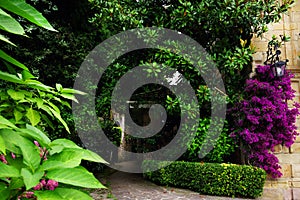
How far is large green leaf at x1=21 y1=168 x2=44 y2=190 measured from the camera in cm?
61

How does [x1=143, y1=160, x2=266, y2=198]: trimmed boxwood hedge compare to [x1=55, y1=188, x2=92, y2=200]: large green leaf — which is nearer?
[x1=55, y1=188, x2=92, y2=200]: large green leaf

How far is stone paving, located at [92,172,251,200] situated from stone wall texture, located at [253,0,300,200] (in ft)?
3.90

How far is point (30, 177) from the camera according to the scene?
0.64 meters

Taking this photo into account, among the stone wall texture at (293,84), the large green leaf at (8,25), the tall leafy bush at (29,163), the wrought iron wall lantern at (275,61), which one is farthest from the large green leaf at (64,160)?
the stone wall texture at (293,84)

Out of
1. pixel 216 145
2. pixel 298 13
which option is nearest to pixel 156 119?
pixel 216 145

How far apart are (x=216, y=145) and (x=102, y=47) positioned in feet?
11.5

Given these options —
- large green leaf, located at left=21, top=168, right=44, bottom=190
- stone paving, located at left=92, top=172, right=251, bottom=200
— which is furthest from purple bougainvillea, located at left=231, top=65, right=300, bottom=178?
large green leaf, located at left=21, top=168, right=44, bottom=190

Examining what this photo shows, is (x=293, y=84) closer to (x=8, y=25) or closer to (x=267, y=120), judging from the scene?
(x=267, y=120)

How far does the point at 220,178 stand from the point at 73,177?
5.46m

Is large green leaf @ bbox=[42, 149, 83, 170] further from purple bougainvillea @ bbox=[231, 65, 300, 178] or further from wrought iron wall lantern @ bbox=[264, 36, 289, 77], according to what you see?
wrought iron wall lantern @ bbox=[264, 36, 289, 77]

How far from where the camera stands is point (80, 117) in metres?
6.13

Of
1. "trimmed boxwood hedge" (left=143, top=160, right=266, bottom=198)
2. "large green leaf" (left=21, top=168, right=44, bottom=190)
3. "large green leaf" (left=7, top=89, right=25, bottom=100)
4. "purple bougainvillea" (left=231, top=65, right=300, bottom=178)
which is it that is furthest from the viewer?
"purple bougainvillea" (left=231, top=65, right=300, bottom=178)

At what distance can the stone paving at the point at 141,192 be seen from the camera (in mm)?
5480

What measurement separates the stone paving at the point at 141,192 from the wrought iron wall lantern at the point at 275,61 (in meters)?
2.84
